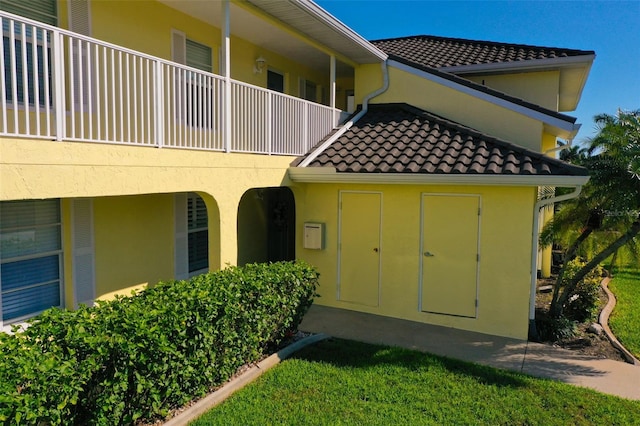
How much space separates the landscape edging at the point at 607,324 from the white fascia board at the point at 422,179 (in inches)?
118

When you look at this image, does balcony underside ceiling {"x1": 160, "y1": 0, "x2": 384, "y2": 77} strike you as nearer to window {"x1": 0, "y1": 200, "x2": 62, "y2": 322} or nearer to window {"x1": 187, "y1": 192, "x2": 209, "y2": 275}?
window {"x1": 187, "y1": 192, "x2": 209, "y2": 275}

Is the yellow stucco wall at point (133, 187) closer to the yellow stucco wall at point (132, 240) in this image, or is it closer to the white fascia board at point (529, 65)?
the yellow stucco wall at point (132, 240)

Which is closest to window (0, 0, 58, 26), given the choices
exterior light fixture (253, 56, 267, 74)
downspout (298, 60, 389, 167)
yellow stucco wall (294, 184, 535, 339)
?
downspout (298, 60, 389, 167)

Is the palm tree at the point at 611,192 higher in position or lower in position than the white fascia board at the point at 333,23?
lower

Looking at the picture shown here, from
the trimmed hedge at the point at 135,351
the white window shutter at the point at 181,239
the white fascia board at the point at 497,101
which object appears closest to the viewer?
the trimmed hedge at the point at 135,351

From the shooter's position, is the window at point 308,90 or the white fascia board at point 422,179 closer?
the white fascia board at point 422,179

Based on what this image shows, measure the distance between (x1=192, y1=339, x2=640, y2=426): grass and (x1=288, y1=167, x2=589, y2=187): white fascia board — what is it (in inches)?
119

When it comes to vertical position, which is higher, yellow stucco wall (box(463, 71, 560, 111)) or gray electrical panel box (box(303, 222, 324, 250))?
yellow stucco wall (box(463, 71, 560, 111))

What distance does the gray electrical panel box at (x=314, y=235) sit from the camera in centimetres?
923

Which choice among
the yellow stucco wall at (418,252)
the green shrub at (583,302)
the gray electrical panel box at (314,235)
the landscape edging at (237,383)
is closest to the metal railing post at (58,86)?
the landscape edging at (237,383)

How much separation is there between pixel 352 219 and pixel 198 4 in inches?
195

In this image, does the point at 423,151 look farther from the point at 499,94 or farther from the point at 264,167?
the point at 264,167

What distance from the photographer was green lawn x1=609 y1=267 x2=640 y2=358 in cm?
821

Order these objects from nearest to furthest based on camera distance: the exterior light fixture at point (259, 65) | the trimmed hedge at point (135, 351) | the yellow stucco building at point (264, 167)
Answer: the trimmed hedge at point (135, 351)
the yellow stucco building at point (264, 167)
the exterior light fixture at point (259, 65)
